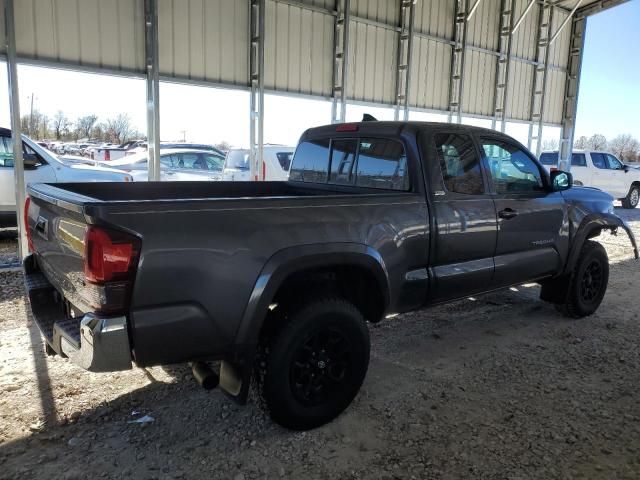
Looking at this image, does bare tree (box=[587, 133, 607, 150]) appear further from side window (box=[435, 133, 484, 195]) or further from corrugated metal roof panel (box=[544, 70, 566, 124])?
side window (box=[435, 133, 484, 195])

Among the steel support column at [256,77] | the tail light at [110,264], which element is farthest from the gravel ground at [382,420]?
the steel support column at [256,77]

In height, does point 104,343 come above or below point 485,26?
below

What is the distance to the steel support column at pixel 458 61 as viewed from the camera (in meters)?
11.9

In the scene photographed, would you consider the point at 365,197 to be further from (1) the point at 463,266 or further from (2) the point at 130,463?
(2) the point at 130,463

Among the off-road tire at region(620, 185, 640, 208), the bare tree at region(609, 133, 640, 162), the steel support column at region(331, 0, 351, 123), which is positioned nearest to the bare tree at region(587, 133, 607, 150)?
the bare tree at region(609, 133, 640, 162)

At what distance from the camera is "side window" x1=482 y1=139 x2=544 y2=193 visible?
4.13 metres

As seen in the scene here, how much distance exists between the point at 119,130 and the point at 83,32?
24163mm

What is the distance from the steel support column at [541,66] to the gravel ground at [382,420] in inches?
449

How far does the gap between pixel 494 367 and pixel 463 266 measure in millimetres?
857

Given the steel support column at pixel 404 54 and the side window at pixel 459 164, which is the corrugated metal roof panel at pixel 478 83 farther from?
the side window at pixel 459 164

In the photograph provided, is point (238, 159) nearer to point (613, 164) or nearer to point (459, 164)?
point (459, 164)

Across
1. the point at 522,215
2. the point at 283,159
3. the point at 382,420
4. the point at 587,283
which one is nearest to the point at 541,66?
the point at 283,159

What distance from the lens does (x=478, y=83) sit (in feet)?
42.0

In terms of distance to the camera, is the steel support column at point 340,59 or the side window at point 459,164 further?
the steel support column at point 340,59
